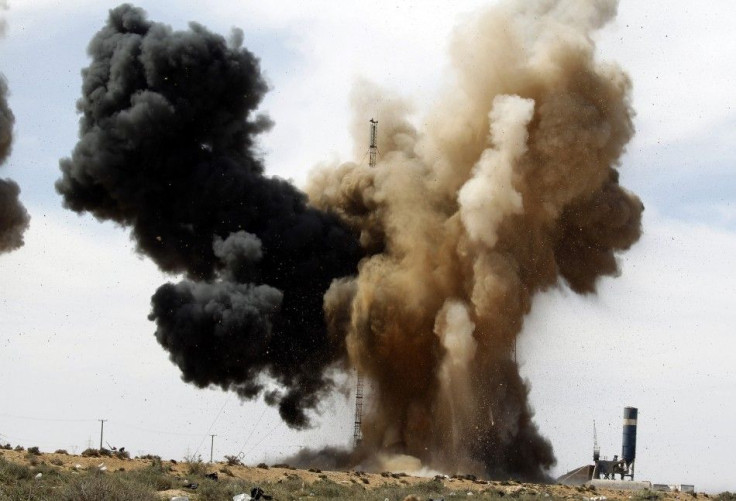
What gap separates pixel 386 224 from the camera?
63469 millimetres

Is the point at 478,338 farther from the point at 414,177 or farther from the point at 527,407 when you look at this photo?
the point at 414,177

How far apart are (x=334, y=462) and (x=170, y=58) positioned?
23821 mm

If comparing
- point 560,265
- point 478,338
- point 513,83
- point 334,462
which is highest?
point 513,83

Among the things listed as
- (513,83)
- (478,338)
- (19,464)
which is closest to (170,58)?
(513,83)

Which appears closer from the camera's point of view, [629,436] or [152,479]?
[152,479]

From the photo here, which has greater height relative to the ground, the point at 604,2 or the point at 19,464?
the point at 604,2

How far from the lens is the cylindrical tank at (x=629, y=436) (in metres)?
63.8

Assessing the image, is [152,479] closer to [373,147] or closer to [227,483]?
[227,483]

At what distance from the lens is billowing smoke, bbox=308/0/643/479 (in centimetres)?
5822

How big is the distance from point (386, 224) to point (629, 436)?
17.5 meters

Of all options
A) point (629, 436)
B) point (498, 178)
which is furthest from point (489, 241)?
point (629, 436)

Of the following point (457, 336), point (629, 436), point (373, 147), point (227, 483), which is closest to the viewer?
point (227, 483)

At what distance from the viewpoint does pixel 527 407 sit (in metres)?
62.4

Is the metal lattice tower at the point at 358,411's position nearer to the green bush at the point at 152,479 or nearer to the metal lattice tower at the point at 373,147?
the metal lattice tower at the point at 373,147
